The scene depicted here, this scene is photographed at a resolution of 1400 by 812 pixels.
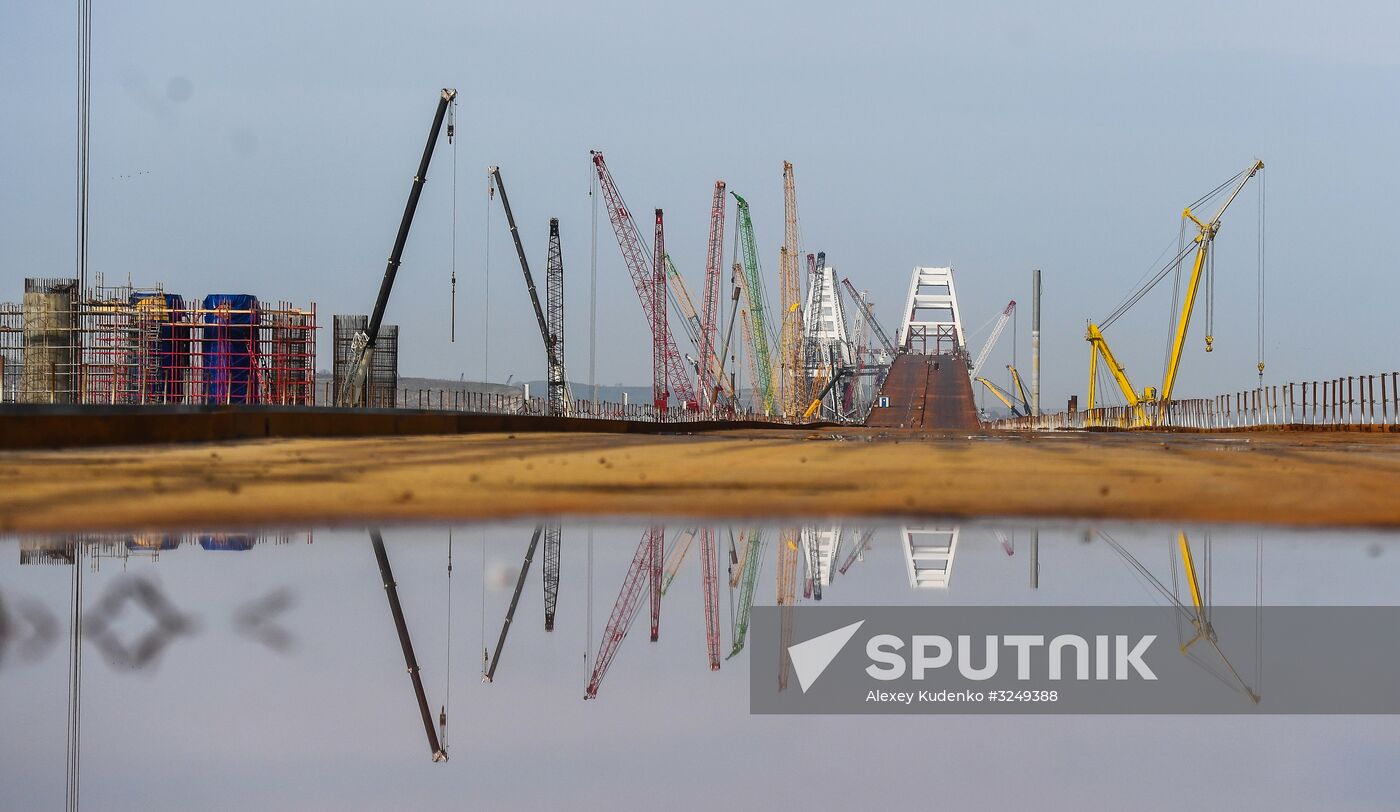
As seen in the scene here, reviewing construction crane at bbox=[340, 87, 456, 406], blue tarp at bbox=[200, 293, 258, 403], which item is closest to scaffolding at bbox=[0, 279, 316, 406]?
blue tarp at bbox=[200, 293, 258, 403]

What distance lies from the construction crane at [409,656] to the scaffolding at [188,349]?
9936 cm

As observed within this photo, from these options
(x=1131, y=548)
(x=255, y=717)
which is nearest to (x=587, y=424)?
(x=1131, y=548)

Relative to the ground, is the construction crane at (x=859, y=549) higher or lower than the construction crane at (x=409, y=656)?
higher

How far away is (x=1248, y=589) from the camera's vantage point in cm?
671

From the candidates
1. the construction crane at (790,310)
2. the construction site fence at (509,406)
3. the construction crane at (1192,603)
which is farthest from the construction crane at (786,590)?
the construction crane at (790,310)

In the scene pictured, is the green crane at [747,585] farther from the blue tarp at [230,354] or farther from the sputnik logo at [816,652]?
the blue tarp at [230,354]

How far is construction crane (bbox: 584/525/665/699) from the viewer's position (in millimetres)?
4844

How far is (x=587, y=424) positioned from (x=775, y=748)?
4950 centimetres

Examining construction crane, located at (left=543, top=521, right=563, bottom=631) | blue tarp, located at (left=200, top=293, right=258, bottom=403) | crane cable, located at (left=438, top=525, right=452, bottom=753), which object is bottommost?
crane cable, located at (left=438, top=525, right=452, bottom=753)

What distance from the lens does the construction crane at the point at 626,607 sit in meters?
4.84

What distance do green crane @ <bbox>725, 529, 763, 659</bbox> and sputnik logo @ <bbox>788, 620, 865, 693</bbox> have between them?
7.7 inches
